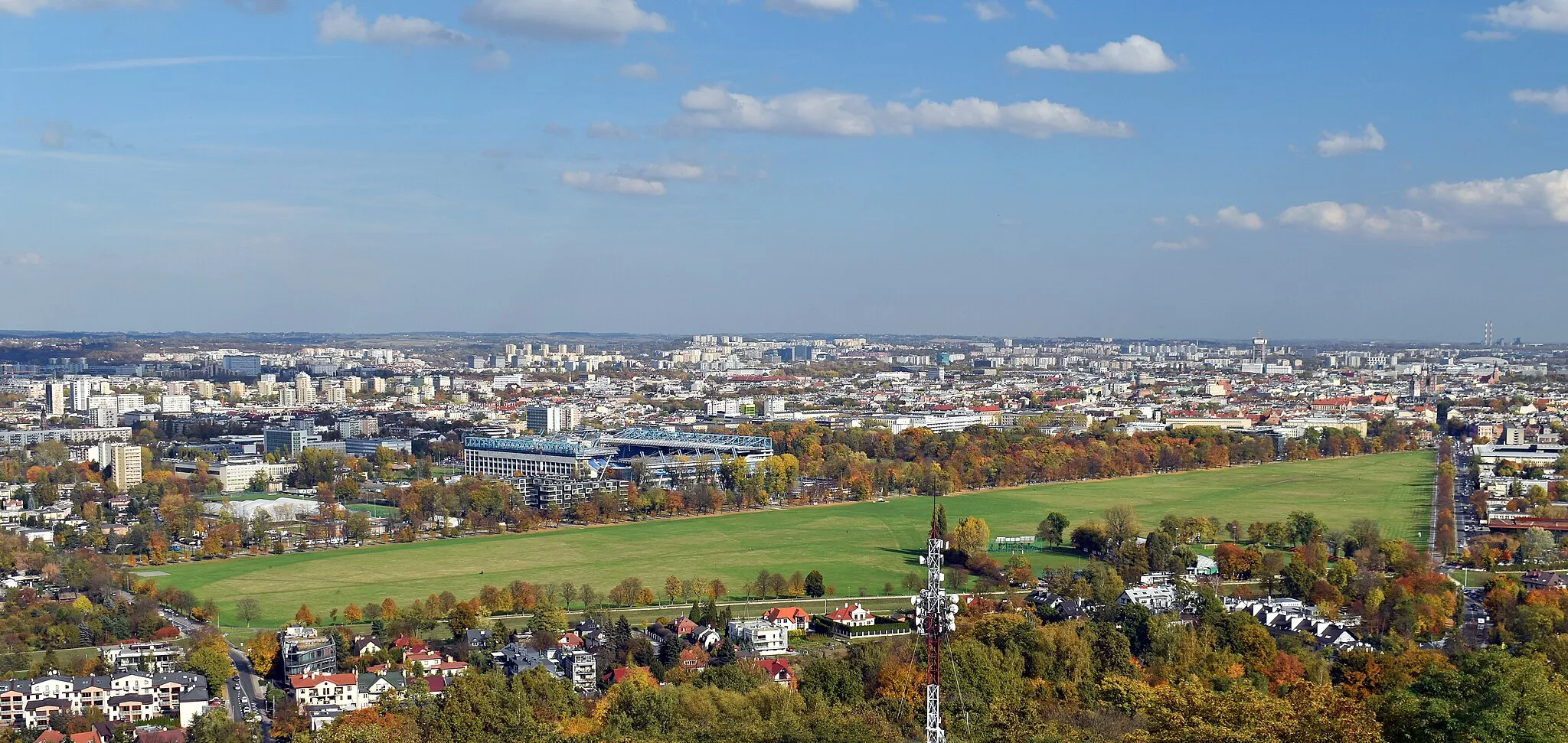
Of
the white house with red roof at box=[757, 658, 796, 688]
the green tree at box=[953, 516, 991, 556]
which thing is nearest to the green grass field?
the green tree at box=[953, 516, 991, 556]

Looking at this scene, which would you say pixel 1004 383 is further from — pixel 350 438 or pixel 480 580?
pixel 480 580

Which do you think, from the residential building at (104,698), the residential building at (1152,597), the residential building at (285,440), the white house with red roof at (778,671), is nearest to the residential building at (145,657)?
the residential building at (104,698)

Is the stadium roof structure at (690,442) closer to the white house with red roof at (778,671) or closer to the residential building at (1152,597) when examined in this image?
the residential building at (1152,597)

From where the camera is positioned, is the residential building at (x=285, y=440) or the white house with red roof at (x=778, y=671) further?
the residential building at (x=285, y=440)

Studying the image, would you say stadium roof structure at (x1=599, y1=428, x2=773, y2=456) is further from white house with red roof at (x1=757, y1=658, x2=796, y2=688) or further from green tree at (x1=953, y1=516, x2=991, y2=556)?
white house with red roof at (x1=757, y1=658, x2=796, y2=688)

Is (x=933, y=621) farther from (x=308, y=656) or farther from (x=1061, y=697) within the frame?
(x=308, y=656)

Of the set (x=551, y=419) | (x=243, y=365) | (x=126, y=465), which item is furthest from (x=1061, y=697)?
(x=243, y=365)
